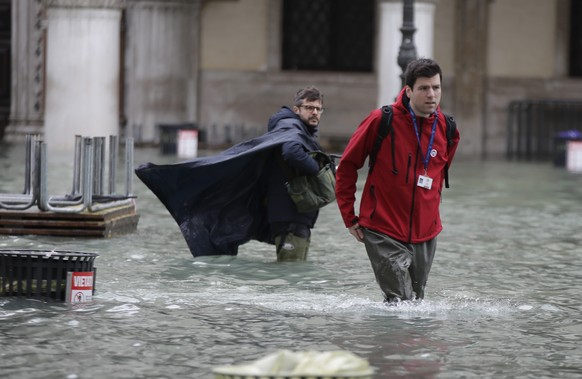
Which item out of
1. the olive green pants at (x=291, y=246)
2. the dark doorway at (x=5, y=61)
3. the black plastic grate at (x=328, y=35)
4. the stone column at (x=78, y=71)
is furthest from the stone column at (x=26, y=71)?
the olive green pants at (x=291, y=246)

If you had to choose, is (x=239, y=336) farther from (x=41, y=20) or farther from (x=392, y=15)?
(x=41, y=20)

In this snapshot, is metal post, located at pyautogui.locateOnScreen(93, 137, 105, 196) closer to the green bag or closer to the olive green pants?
the olive green pants

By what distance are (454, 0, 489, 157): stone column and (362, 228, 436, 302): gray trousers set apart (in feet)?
61.2

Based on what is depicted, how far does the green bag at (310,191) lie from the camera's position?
39.4 ft

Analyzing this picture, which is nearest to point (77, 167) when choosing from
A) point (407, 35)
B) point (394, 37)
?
point (407, 35)

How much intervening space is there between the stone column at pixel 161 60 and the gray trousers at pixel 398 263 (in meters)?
19.0

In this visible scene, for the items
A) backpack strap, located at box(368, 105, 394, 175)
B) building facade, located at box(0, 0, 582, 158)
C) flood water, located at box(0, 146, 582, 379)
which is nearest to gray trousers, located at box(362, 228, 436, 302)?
flood water, located at box(0, 146, 582, 379)

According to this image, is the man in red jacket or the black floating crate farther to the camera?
the black floating crate

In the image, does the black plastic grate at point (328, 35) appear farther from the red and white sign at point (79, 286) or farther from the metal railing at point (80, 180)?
the red and white sign at point (79, 286)

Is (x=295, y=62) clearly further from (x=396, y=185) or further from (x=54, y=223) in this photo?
(x=396, y=185)

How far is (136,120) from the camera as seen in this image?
28.4 m

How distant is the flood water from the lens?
8.40 m

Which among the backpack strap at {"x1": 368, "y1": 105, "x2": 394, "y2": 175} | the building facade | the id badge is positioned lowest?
the id badge

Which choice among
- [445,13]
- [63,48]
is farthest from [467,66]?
[63,48]
